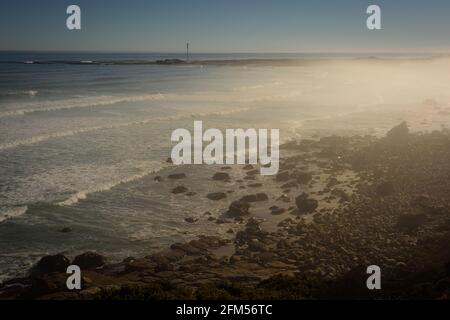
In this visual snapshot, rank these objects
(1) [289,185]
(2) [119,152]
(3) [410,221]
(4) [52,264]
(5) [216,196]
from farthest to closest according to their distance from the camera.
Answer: (2) [119,152] < (1) [289,185] < (5) [216,196] < (3) [410,221] < (4) [52,264]

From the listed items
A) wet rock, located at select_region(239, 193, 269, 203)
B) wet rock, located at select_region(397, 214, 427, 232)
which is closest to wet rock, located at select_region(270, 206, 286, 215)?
wet rock, located at select_region(239, 193, 269, 203)

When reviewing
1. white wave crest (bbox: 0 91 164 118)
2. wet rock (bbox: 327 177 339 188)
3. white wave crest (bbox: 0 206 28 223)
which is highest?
white wave crest (bbox: 0 91 164 118)

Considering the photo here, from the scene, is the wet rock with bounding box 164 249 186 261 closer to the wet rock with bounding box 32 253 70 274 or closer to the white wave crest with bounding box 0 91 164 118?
the wet rock with bounding box 32 253 70 274

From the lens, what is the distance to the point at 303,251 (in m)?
12.7

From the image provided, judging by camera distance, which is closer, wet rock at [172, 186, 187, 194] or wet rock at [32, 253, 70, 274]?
wet rock at [32, 253, 70, 274]

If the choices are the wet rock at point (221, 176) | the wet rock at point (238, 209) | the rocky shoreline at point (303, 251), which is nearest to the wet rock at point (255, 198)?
the rocky shoreline at point (303, 251)

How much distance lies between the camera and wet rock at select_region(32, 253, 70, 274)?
38.7 feet

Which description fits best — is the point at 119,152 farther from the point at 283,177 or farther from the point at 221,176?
the point at 283,177

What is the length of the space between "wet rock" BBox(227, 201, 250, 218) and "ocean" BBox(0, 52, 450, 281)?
0.66 metres

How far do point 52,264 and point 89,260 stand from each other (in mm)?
961

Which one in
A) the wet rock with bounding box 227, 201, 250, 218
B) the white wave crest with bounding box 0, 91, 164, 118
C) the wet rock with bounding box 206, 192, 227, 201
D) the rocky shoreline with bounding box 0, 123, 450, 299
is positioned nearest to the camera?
the rocky shoreline with bounding box 0, 123, 450, 299

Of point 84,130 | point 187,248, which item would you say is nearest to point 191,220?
point 187,248
